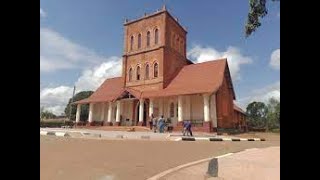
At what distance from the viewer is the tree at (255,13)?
6375mm

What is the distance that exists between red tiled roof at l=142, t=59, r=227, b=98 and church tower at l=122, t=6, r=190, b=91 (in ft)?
3.05

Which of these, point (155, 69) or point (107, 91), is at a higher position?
point (155, 69)

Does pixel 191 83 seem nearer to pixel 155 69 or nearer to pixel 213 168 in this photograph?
pixel 155 69

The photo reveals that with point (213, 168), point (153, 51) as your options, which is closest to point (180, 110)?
point (153, 51)

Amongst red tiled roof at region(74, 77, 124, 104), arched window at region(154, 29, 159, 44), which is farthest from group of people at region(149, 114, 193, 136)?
arched window at region(154, 29, 159, 44)

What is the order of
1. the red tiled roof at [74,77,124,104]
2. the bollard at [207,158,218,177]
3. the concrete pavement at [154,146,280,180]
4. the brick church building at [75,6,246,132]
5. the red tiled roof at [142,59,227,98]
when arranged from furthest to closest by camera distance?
1. the red tiled roof at [74,77,124,104]
2. the brick church building at [75,6,246,132]
3. the red tiled roof at [142,59,227,98]
4. the bollard at [207,158,218,177]
5. the concrete pavement at [154,146,280,180]

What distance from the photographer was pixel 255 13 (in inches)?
256

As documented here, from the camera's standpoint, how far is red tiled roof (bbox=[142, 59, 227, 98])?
A: 26.5 metres

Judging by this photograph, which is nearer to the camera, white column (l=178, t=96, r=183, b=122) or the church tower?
white column (l=178, t=96, r=183, b=122)

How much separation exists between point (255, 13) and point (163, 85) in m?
23.3

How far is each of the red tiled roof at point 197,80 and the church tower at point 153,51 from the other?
93 cm

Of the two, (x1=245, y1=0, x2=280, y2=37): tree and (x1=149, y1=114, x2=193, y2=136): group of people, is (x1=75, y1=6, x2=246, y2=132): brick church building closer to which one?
(x1=149, y1=114, x2=193, y2=136): group of people
